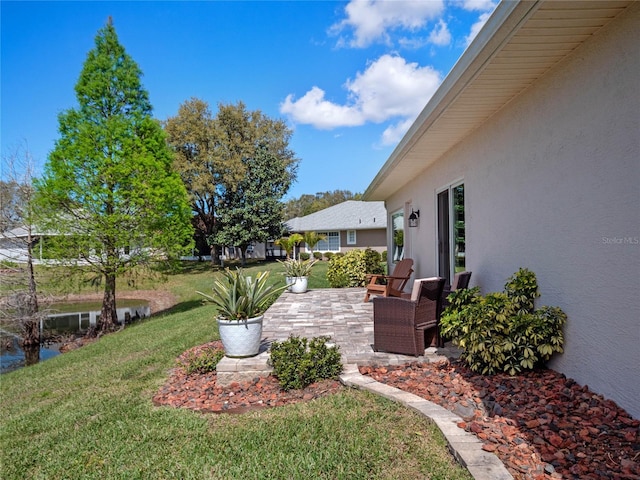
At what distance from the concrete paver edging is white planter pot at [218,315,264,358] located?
1.09 meters

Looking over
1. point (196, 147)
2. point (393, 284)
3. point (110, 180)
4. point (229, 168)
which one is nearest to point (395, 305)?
point (393, 284)

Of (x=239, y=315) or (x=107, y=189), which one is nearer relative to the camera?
(x=239, y=315)

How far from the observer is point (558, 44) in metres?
3.22

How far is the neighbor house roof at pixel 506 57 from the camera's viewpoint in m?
2.72

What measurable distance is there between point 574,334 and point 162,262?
37.9 ft

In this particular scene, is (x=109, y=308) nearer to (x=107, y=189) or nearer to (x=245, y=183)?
(x=107, y=189)

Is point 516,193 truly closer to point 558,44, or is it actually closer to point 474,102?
point 474,102

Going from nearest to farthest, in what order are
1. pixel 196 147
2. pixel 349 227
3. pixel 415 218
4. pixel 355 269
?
1. pixel 415 218
2. pixel 355 269
3. pixel 196 147
4. pixel 349 227

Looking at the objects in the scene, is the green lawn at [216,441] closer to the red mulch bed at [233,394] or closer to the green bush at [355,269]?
the red mulch bed at [233,394]

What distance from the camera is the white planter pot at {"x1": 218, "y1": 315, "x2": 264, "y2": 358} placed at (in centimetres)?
429

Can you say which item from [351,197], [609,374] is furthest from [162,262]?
[351,197]

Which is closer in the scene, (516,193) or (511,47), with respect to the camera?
(511,47)

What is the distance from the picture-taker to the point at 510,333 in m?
3.74

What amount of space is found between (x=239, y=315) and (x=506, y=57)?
3629 millimetres
